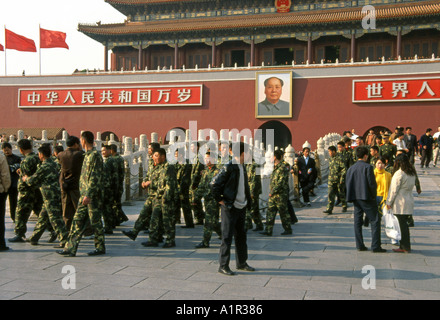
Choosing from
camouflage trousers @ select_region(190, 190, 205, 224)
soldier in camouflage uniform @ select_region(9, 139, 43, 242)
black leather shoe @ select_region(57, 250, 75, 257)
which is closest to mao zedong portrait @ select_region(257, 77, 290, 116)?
camouflage trousers @ select_region(190, 190, 205, 224)

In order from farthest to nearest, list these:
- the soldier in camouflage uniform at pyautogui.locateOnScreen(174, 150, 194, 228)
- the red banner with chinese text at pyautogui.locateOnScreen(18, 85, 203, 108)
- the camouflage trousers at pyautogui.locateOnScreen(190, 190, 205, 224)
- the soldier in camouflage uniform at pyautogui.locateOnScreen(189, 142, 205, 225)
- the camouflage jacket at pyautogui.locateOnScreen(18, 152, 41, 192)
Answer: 1. the red banner with chinese text at pyautogui.locateOnScreen(18, 85, 203, 108)
2. the soldier in camouflage uniform at pyautogui.locateOnScreen(189, 142, 205, 225)
3. the camouflage trousers at pyautogui.locateOnScreen(190, 190, 205, 224)
4. the soldier in camouflage uniform at pyautogui.locateOnScreen(174, 150, 194, 228)
5. the camouflage jacket at pyautogui.locateOnScreen(18, 152, 41, 192)

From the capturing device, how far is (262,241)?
647 centimetres

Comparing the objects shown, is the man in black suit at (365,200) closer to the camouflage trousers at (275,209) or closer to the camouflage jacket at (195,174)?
the camouflage trousers at (275,209)

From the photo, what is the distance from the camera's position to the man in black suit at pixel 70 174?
5.91m

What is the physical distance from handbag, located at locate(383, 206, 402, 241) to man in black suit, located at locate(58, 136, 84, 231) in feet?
13.6

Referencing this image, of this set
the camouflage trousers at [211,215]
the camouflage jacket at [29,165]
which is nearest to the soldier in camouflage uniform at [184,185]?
the camouflage trousers at [211,215]

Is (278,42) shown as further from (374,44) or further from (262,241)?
(262,241)

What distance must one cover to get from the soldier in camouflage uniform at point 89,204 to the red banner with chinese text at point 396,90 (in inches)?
680

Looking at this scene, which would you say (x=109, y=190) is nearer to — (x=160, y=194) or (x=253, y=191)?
(x=160, y=194)

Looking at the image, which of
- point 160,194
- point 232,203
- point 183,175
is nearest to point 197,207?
point 183,175

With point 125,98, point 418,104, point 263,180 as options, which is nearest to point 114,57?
point 125,98

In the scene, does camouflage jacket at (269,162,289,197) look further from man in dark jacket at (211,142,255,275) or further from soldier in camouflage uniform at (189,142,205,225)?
man in dark jacket at (211,142,255,275)

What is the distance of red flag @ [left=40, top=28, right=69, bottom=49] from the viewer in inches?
941

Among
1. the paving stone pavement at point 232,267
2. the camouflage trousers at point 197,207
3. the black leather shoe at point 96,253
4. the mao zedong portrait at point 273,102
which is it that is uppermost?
the mao zedong portrait at point 273,102
